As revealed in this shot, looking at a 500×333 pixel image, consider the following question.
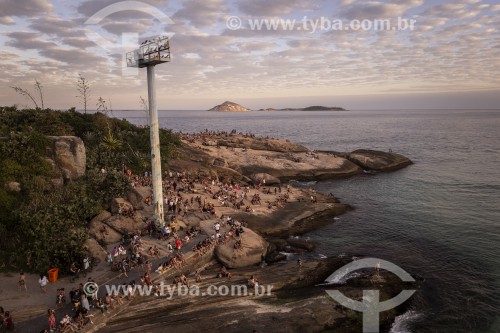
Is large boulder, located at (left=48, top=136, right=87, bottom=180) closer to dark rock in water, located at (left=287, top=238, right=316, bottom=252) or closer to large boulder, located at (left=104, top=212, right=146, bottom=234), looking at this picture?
large boulder, located at (left=104, top=212, right=146, bottom=234)

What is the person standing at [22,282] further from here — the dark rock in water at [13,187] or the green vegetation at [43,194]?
the dark rock in water at [13,187]

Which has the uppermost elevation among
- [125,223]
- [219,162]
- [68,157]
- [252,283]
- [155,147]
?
[155,147]

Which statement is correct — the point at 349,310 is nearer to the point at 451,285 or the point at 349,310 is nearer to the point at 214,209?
the point at 451,285

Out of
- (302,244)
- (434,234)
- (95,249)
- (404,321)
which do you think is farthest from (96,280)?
(434,234)

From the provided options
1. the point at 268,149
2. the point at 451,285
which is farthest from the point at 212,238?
the point at 268,149

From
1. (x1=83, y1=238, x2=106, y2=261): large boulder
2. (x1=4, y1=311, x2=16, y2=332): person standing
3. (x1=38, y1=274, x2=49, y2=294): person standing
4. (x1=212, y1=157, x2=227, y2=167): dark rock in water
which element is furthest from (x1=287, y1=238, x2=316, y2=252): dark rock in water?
(x1=212, y1=157, x2=227, y2=167): dark rock in water

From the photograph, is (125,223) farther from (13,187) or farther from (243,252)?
(243,252)
